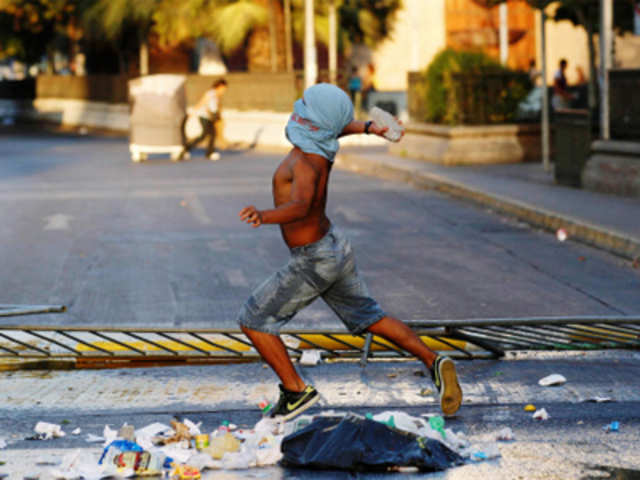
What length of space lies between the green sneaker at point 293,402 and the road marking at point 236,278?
4.15 metres

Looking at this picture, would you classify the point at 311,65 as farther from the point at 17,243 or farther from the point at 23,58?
the point at 23,58

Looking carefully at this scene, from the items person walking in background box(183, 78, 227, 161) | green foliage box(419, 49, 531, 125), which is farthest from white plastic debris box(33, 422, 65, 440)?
person walking in background box(183, 78, 227, 161)

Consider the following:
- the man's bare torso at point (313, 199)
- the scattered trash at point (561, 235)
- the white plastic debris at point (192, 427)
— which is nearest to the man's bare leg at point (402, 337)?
the man's bare torso at point (313, 199)

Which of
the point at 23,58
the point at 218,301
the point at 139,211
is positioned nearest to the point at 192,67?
the point at 23,58

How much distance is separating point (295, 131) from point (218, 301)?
3.66 metres

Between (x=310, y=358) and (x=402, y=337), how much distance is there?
1.23 m

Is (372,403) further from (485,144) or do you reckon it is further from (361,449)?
(485,144)

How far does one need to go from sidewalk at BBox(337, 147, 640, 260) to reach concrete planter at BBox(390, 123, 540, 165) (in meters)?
0.42

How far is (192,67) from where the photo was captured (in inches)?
2057

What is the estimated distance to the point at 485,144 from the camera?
21.7 m

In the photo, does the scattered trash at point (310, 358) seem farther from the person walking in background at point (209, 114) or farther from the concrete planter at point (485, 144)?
the person walking in background at point (209, 114)

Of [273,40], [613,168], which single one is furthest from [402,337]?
[273,40]

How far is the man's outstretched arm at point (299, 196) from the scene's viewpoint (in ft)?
17.2

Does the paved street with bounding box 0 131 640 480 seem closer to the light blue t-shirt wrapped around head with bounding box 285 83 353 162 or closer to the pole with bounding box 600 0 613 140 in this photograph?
the light blue t-shirt wrapped around head with bounding box 285 83 353 162
